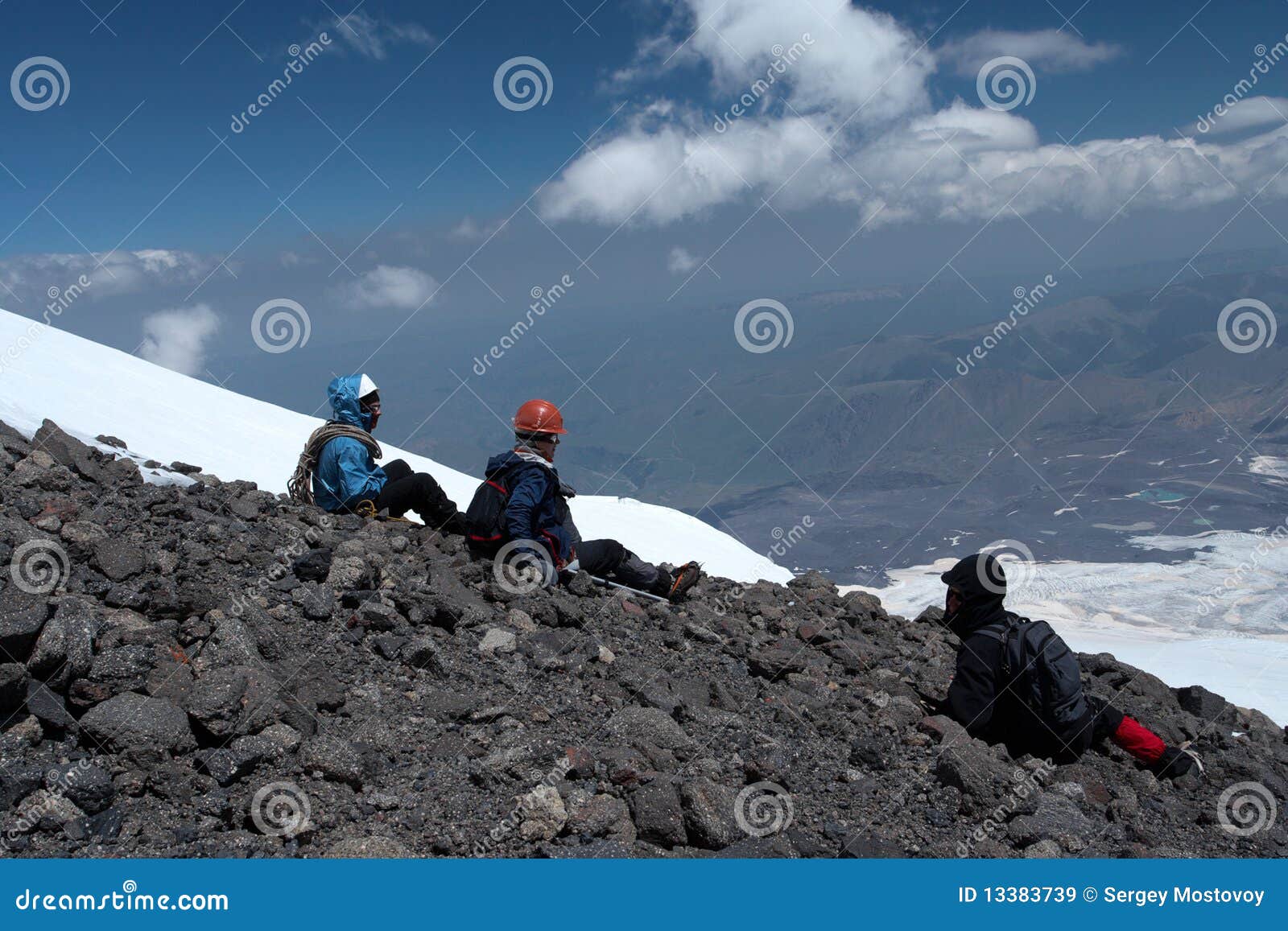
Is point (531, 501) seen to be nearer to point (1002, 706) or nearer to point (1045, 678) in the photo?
point (1002, 706)

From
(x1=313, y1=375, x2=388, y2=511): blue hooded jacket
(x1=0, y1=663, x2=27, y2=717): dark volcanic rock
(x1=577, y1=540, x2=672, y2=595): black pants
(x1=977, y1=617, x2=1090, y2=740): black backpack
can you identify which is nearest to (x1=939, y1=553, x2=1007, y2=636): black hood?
(x1=977, y1=617, x2=1090, y2=740): black backpack

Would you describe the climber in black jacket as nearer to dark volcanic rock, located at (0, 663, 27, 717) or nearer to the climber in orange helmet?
the climber in orange helmet

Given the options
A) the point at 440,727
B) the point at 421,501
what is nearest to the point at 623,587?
the point at 421,501

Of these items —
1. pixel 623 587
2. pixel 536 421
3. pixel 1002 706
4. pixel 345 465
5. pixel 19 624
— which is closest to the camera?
pixel 19 624

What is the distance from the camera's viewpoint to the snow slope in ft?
41.3

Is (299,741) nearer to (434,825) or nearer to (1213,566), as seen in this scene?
(434,825)

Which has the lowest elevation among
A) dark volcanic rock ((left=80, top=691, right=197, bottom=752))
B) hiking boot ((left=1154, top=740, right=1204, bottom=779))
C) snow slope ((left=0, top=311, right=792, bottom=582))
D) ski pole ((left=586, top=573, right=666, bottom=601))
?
dark volcanic rock ((left=80, top=691, right=197, bottom=752))

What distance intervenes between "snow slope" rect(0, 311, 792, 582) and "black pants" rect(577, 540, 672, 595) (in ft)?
24.0

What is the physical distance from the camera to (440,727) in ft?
17.1

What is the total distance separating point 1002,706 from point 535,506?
15.0ft

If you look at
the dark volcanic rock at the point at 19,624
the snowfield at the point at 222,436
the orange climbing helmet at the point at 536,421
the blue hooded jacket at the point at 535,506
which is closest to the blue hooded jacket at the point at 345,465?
the blue hooded jacket at the point at 535,506

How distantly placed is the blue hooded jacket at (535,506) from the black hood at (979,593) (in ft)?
12.7

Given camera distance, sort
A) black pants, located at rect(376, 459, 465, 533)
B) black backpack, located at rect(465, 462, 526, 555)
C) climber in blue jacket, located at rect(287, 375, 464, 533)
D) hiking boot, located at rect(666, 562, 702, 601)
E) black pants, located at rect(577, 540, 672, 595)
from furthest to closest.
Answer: black pants, located at rect(376, 459, 465, 533), climber in blue jacket, located at rect(287, 375, 464, 533), hiking boot, located at rect(666, 562, 702, 601), black pants, located at rect(577, 540, 672, 595), black backpack, located at rect(465, 462, 526, 555)

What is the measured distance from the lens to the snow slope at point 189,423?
495 inches
